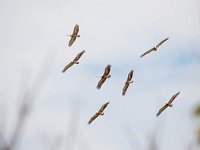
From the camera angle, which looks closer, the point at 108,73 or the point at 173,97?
the point at 173,97

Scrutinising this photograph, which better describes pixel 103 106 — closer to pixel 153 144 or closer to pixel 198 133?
pixel 153 144

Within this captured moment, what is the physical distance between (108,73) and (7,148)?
23.9 meters

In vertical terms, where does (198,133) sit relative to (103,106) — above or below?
below

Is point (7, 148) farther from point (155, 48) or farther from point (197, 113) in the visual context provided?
point (197, 113)

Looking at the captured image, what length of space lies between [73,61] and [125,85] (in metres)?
3.77

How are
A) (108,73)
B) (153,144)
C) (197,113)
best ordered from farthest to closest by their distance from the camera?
1. (197,113)
2. (108,73)
3. (153,144)

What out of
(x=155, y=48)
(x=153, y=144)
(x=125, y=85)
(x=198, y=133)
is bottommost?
(x=198, y=133)

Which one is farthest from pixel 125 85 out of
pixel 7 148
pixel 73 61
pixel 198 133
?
pixel 7 148

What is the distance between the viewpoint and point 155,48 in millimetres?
32031

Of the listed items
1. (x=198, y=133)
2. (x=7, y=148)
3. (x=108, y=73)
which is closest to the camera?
(x=7, y=148)

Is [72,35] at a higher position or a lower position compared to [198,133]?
higher

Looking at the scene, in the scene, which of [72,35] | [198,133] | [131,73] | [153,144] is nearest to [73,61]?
[72,35]

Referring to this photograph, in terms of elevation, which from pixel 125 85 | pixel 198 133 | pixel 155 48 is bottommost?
pixel 198 133

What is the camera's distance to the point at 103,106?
74.3 ft
